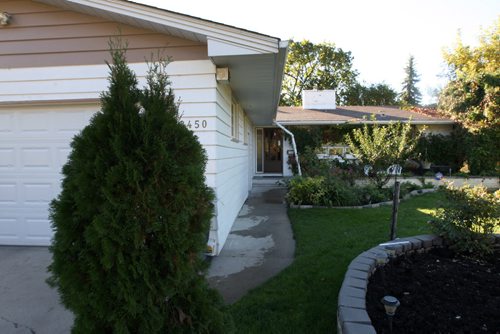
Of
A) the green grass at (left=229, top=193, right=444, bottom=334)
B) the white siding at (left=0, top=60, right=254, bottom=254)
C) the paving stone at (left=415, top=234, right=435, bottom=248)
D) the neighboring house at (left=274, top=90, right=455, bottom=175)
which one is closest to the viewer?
the green grass at (left=229, top=193, right=444, bottom=334)

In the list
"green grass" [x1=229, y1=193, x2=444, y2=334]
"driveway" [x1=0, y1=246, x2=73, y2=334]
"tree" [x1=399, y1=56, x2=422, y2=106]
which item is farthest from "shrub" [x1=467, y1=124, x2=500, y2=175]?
"tree" [x1=399, y1=56, x2=422, y2=106]

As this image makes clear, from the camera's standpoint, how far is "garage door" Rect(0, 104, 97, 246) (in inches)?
195

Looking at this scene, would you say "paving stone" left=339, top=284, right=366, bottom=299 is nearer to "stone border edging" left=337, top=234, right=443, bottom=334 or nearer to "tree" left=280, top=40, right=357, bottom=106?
"stone border edging" left=337, top=234, right=443, bottom=334

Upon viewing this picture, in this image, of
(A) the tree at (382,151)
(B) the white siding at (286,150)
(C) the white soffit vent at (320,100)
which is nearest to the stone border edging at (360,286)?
(A) the tree at (382,151)

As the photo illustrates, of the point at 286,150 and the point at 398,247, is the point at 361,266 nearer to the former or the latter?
the point at 398,247

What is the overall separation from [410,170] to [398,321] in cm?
1407

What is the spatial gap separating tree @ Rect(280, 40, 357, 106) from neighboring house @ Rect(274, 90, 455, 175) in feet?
41.5

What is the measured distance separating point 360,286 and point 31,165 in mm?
5039

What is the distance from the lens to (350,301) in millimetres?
2498

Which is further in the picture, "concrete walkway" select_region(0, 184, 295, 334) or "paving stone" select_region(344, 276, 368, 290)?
"concrete walkway" select_region(0, 184, 295, 334)

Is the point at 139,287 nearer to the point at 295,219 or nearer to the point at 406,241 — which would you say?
the point at 406,241

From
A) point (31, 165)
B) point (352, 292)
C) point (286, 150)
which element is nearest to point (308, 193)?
point (352, 292)

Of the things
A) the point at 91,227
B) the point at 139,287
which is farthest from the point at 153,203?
the point at 139,287

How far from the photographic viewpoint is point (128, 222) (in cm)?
170
